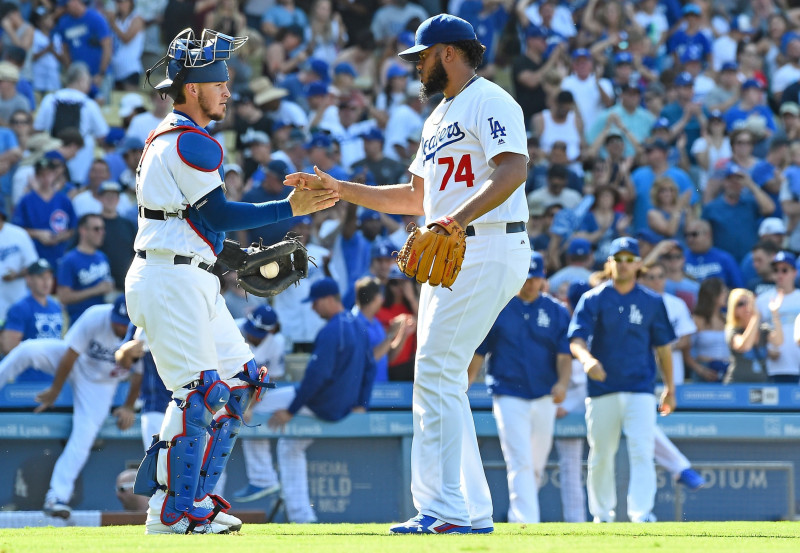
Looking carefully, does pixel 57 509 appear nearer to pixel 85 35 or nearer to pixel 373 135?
pixel 373 135

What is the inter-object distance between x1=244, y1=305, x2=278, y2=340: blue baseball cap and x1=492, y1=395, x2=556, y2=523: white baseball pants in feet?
6.77

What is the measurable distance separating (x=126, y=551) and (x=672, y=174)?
1039cm

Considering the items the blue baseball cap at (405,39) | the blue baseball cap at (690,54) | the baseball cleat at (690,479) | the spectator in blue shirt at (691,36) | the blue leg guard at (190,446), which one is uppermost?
the spectator in blue shirt at (691,36)

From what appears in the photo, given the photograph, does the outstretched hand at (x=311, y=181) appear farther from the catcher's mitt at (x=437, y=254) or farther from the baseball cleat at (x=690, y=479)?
the baseball cleat at (x=690, y=479)

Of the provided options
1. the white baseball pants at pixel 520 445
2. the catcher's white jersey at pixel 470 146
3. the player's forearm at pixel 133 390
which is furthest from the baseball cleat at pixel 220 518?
the player's forearm at pixel 133 390

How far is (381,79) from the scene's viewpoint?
16016 millimetres

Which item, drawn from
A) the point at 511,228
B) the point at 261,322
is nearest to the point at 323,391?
Result: the point at 261,322

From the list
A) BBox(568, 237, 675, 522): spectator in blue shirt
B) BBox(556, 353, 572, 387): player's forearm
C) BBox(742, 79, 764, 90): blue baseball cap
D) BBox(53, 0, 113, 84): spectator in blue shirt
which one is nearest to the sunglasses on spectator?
BBox(568, 237, 675, 522): spectator in blue shirt

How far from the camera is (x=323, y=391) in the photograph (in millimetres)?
10461

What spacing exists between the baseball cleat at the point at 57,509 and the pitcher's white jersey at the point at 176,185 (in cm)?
478

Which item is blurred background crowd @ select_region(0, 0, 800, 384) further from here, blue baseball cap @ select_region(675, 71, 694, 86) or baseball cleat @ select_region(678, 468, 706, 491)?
baseball cleat @ select_region(678, 468, 706, 491)

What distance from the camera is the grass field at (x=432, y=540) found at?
487cm

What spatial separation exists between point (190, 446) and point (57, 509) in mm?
4705

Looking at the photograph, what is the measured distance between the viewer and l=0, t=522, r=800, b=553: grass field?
16.0 feet
